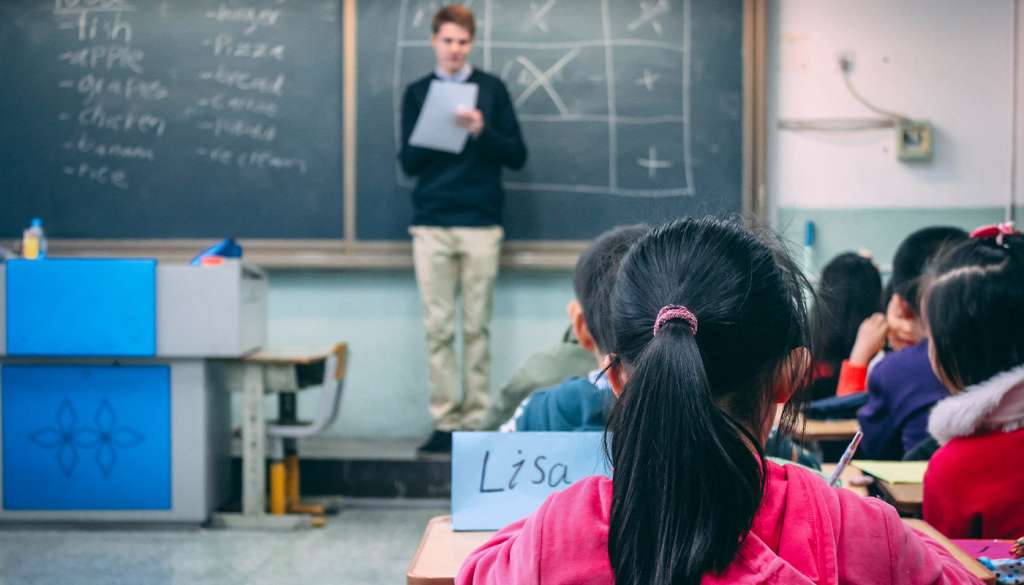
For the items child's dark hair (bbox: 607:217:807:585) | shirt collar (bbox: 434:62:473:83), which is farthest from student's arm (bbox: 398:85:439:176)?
child's dark hair (bbox: 607:217:807:585)

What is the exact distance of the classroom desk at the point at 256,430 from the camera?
348 cm

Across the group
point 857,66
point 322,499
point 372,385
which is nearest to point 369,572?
point 322,499

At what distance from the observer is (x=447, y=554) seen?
1271 millimetres

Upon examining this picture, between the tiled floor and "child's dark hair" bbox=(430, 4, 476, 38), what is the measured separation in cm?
175

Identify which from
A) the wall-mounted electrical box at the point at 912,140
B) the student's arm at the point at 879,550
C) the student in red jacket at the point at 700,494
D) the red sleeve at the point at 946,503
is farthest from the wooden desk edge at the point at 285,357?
the student's arm at the point at 879,550

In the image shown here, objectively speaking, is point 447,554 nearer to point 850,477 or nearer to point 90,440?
point 850,477

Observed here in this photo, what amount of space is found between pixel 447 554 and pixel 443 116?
2.75 metres

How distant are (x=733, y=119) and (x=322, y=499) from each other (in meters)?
2.14

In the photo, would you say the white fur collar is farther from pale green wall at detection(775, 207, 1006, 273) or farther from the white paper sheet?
pale green wall at detection(775, 207, 1006, 273)

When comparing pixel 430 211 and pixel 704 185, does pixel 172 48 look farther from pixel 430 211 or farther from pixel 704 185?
pixel 704 185

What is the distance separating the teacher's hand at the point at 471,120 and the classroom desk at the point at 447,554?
8.37 feet

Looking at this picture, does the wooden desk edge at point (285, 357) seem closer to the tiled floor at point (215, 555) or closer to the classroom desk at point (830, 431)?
the tiled floor at point (215, 555)

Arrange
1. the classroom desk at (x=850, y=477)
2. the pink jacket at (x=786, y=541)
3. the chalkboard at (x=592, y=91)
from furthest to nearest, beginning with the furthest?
the chalkboard at (x=592, y=91), the classroom desk at (x=850, y=477), the pink jacket at (x=786, y=541)

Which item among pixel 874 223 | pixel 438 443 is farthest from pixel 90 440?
pixel 874 223
